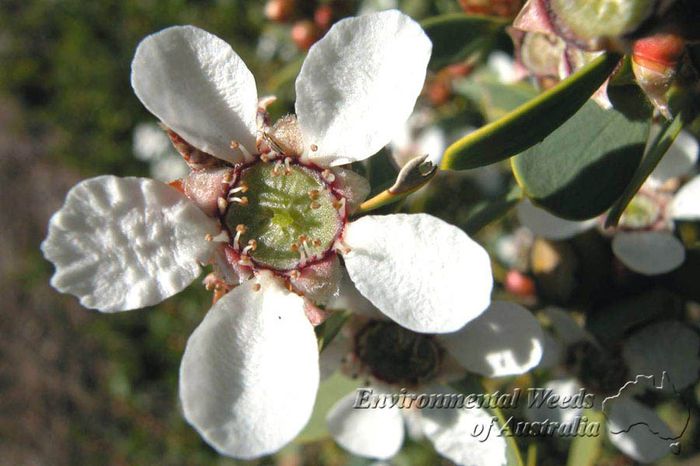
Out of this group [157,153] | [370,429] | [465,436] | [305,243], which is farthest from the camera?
[157,153]

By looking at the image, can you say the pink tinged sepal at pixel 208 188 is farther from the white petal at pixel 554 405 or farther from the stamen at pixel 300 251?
the white petal at pixel 554 405

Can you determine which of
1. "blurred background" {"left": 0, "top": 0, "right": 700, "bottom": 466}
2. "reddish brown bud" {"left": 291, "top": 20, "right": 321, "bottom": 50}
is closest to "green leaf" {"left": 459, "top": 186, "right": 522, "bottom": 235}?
"reddish brown bud" {"left": 291, "top": 20, "right": 321, "bottom": 50}

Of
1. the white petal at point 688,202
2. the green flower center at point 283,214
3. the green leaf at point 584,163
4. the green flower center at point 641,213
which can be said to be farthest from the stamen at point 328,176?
the white petal at point 688,202

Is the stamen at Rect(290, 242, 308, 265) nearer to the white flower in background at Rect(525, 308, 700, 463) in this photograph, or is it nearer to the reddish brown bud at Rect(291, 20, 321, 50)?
the white flower in background at Rect(525, 308, 700, 463)

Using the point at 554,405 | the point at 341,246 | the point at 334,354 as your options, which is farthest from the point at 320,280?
the point at 554,405

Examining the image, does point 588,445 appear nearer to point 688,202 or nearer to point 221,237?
point 688,202

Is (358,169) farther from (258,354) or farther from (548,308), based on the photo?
(548,308)
